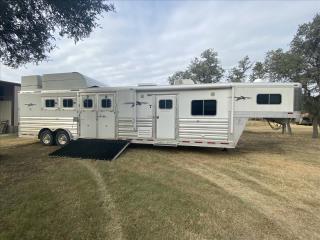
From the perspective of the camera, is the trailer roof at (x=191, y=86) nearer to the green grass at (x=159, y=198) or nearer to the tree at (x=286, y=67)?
the green grass at (x=159, y=198)

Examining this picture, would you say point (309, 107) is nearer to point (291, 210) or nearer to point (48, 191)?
point (291, 210)

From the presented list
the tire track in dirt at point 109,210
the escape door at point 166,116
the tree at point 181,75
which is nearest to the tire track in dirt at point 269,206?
the tire track in dirt at point 109,210

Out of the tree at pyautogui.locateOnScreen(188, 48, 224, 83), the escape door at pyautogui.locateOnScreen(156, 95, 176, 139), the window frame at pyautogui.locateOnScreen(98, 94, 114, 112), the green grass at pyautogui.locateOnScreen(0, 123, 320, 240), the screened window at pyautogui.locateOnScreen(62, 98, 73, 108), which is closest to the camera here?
the green grass at pyautogui.locateOnScreen(0, 123, 320, 240)

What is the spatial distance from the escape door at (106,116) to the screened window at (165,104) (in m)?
2.14

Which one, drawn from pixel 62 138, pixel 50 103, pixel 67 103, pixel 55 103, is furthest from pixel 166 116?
pixel 50 103

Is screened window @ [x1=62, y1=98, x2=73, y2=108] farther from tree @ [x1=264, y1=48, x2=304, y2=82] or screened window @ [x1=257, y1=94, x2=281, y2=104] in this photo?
tree @ [x1=264, y1=48, x2=304, y2=82]

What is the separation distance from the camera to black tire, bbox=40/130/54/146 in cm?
1252

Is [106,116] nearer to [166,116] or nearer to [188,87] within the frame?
[166,116]

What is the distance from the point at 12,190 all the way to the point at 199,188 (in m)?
4.36

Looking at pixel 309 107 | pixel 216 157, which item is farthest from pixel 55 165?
pixel 309 107

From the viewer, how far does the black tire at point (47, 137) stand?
12.5 m

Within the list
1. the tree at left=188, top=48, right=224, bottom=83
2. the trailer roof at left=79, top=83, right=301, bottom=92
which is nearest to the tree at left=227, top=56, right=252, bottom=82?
the tree at left=188, top=48, right=224, bottom=83

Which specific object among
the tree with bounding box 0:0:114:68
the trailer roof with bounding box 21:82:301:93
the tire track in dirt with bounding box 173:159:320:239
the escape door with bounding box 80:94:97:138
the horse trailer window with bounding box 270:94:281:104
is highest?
the tree with bounding box 0:0:114:68

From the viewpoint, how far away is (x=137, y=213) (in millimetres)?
4887
